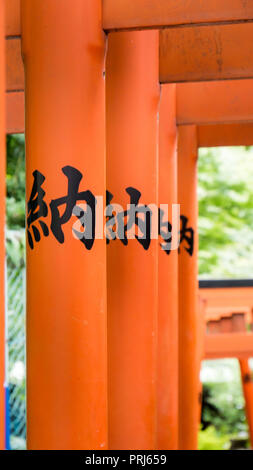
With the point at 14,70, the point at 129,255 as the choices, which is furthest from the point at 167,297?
the point at 14,70

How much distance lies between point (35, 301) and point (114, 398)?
4.45 ft

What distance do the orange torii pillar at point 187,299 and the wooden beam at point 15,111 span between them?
1984 mm

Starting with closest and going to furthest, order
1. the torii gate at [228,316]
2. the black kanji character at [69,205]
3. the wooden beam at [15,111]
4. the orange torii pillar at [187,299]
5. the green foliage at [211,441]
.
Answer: the black kanji character at [69,205] → the wooden beam at [15,111] → the orange torii pillar at [187,299] → the torii gate at [228,316] → the green foliage at [211,441]

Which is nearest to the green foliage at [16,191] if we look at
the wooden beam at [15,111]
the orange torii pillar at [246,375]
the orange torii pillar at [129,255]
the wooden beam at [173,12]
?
the orange torii pillar at [246,375]

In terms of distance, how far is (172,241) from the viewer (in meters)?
5.93

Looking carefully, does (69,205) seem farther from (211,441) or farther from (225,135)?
(211,441)

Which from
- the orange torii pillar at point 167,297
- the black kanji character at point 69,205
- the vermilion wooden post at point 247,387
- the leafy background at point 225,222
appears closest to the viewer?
the black kanji character at point 69,205

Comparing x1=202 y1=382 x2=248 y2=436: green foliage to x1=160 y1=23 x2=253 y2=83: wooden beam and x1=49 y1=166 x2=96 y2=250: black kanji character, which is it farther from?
x1=49 y1=166 x2=96 y2=250: black kanji character

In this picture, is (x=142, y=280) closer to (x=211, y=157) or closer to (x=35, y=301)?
(x=35, y=301)

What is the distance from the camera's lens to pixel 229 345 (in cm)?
1082

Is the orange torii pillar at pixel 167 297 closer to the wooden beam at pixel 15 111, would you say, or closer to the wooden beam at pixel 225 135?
the wooden beam at pixel 15 111

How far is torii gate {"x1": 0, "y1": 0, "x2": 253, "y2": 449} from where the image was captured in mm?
3271

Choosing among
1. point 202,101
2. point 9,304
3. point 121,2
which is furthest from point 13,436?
point 121,2

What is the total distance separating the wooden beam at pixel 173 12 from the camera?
10.8ft
